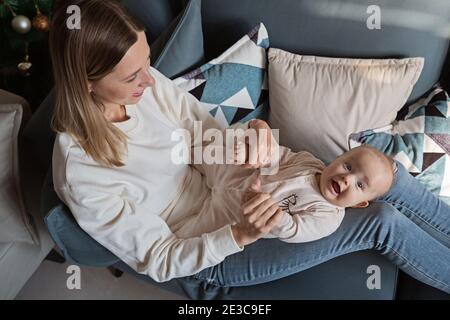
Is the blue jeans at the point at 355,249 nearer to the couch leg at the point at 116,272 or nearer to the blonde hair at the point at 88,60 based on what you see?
the blonde hair at the point at 88,60

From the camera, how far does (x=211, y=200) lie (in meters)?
1.09

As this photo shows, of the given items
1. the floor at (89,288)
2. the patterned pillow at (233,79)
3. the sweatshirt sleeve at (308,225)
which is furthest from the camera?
the floor at (89,288)

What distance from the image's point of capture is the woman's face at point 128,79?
841mm

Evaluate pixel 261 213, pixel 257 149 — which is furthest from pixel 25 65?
pixel 261 213

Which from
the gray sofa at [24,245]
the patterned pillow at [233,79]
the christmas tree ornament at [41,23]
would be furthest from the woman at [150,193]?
the christmas tree ornament at [41,23]

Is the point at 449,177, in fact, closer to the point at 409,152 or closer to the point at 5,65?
the point at 409,152

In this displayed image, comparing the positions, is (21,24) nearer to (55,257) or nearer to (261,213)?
(55,257)

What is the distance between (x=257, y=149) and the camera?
99 cm

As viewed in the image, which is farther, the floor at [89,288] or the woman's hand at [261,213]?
the floor at [89,288]

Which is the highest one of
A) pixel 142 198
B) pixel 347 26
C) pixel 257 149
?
pixel 347 26

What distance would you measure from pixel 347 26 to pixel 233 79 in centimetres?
36

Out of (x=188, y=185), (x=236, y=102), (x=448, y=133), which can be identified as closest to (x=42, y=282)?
(x=188, y=185)

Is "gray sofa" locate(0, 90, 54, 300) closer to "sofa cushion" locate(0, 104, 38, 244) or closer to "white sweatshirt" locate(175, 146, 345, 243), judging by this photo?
"sofa cushion" locate(0, 104, 38, 244)
